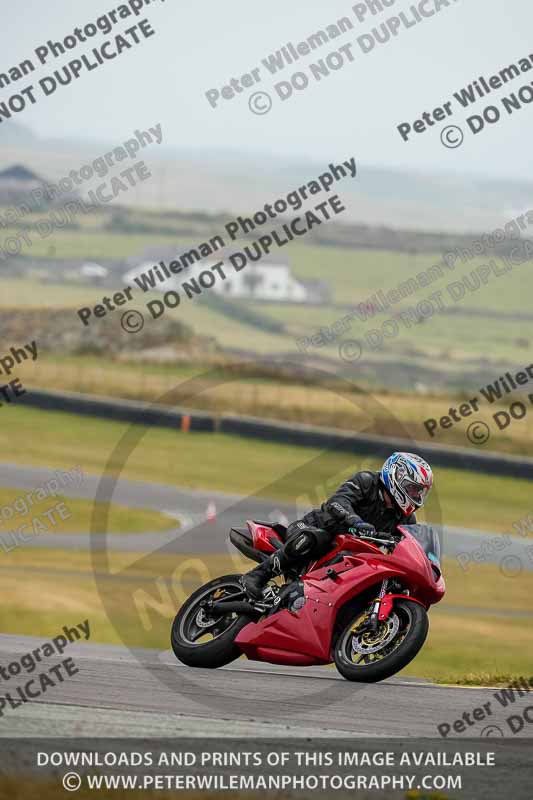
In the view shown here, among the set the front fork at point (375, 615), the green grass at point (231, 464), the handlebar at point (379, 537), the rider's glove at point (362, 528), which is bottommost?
the green grass at point (231, 464)

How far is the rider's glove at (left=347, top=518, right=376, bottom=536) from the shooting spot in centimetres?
937

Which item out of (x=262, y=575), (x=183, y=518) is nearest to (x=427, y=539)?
(x=262, y=575)

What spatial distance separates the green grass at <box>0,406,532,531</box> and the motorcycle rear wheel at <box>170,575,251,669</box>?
2015 cm

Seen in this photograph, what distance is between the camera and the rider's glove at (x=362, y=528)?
9367 millimetres

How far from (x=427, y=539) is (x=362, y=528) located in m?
0.63

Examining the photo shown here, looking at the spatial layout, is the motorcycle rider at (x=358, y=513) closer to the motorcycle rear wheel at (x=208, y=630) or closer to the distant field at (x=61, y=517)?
the motorcycle rear wheel at (x=208, y=630)

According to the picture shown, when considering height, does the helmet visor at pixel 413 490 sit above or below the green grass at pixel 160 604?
above

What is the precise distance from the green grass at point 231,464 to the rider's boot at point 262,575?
66.6 ft

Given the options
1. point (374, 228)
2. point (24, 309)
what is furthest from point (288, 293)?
point (24, 309)

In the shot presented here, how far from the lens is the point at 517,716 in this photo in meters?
9.17

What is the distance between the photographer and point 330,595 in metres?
9.32

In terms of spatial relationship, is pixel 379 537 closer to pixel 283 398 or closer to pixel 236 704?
pixel 236 704

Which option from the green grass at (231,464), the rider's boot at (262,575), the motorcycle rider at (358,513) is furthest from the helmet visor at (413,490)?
the green grass at (231,464)

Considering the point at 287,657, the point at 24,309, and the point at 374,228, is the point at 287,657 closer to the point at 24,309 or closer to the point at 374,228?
the point at 24,309
